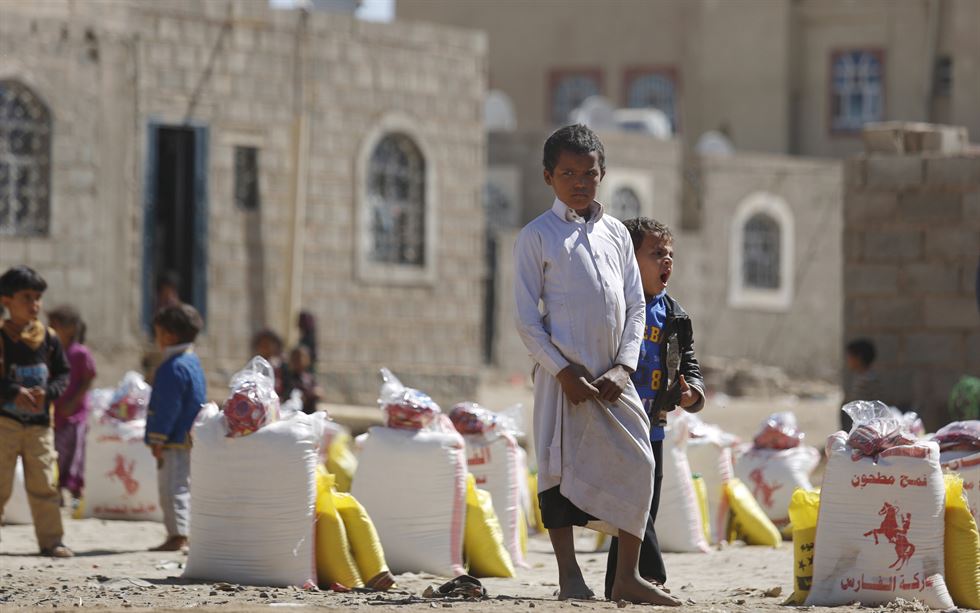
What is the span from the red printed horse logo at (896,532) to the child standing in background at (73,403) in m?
5.26

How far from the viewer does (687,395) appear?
6391 millimetres

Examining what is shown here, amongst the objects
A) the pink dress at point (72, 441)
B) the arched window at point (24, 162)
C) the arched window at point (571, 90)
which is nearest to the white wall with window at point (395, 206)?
the arched window at point (24, 162)

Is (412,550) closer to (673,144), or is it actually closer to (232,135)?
(232,135)

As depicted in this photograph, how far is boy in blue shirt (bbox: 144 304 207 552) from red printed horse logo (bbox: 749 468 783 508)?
304 cm

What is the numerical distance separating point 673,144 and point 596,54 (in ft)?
24.5

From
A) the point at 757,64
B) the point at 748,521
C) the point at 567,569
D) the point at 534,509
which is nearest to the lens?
the point at 567,569

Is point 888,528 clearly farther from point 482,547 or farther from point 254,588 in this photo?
point 254,588

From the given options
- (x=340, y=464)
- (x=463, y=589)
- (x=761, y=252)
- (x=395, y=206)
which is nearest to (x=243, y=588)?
(x=463, y=589)

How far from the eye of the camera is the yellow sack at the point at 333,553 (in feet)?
22.7

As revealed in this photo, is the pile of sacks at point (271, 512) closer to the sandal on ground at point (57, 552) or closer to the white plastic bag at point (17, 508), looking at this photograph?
the sandal on ground at point (57, 552)

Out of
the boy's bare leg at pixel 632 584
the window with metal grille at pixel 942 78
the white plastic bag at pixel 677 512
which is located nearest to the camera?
the boy's bare leg at pixel 632 584

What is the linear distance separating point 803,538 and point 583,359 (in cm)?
136

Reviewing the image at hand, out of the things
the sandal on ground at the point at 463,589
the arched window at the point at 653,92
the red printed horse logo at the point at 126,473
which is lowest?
the red printed horse logo at the point at 126,473

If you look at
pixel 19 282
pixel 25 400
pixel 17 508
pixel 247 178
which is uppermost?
pixel 247 178
